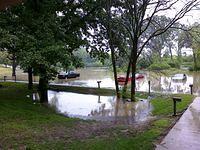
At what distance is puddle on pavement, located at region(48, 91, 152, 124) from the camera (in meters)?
16.0

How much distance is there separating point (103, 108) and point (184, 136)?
1000 centimetres

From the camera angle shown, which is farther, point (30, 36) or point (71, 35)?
point (71, 35)

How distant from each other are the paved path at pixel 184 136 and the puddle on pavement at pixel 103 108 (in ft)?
11.8

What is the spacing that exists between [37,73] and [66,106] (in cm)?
346

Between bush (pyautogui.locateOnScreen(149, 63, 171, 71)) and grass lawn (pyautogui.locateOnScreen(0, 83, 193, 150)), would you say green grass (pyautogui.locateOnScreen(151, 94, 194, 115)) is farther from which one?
bush (pyautogui.locateOnScreen(149, 63, 171, 71))

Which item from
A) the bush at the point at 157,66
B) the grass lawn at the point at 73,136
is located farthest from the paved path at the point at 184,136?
the bush at the point at 157,66

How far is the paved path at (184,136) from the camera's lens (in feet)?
26.1

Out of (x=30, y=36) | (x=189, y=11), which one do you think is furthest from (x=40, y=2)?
(x=189, y=11)

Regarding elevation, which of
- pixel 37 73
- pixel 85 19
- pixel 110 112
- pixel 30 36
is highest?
pixel 85 19

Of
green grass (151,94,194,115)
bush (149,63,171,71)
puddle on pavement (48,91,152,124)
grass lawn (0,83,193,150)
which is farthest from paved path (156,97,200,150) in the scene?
bush (149,63,171,71)

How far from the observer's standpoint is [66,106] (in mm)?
19500

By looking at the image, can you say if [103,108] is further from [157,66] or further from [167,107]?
[157,66]

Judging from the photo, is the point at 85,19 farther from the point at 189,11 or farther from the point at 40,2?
the point at 189,11

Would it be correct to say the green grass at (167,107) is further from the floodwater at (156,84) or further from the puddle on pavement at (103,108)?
the floodwater at (156,84)
